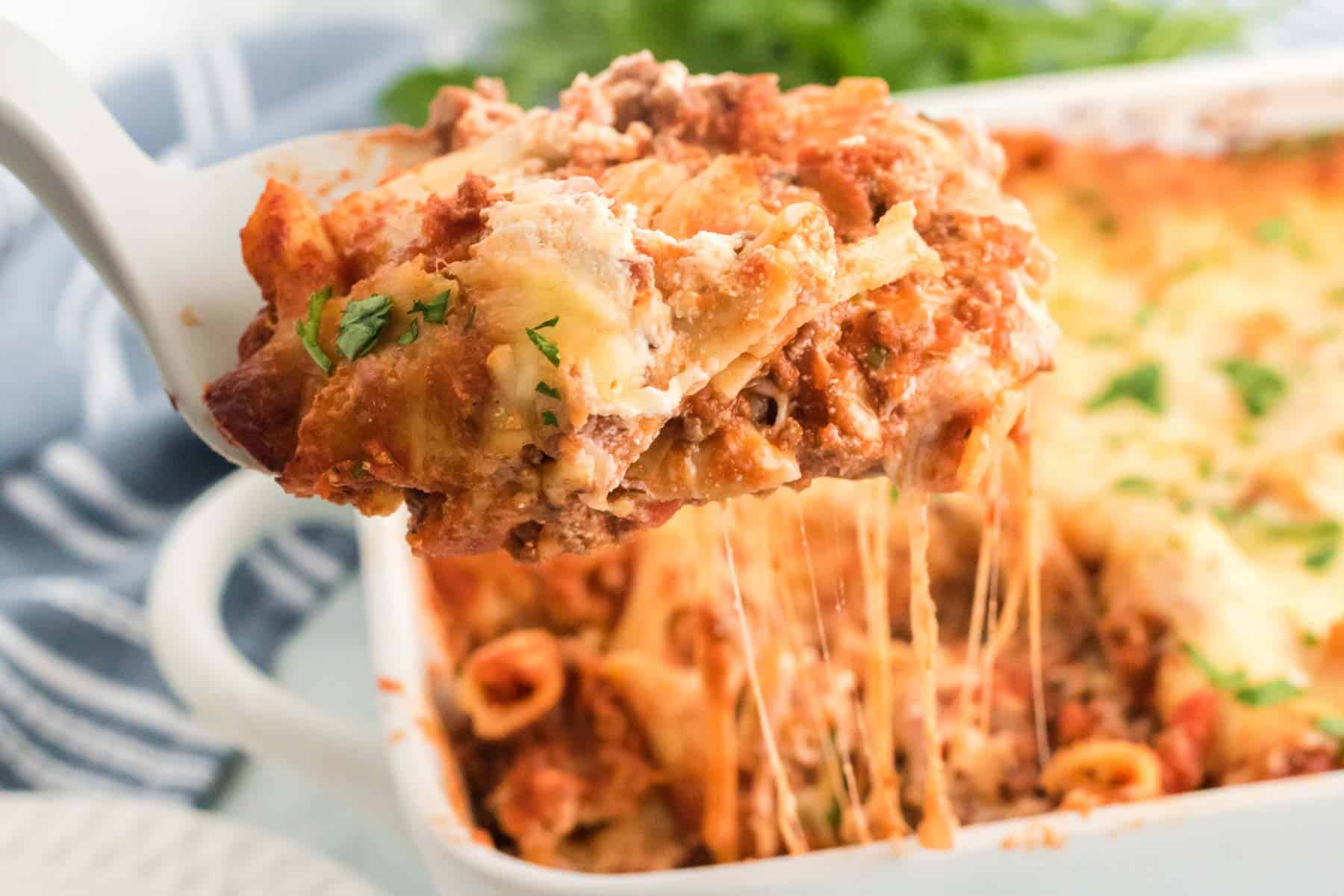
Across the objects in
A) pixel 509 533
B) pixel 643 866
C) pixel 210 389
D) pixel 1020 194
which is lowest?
pixel 643 866

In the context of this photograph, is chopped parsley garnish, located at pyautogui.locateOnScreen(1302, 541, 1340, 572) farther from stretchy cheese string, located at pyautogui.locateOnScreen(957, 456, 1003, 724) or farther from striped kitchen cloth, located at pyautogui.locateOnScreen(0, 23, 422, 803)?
striped kitchen cloth, located at pyautogui.locateOnScreen(0, 23, 422, 803)

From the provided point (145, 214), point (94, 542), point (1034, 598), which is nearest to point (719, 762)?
point (1034, 598)

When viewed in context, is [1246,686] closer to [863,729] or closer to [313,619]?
[863,729]

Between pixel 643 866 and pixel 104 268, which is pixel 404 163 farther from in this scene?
pixel 643 866

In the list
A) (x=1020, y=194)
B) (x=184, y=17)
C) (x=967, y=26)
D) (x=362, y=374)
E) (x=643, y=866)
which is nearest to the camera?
(x=362, y=374)

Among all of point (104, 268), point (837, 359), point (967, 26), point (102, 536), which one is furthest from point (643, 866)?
point (967, 26)

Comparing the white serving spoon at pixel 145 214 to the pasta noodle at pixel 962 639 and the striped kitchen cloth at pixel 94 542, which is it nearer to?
the pasta noodle at pixel 962 639

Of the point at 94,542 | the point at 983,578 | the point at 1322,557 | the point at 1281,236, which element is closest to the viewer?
the point at 983,578

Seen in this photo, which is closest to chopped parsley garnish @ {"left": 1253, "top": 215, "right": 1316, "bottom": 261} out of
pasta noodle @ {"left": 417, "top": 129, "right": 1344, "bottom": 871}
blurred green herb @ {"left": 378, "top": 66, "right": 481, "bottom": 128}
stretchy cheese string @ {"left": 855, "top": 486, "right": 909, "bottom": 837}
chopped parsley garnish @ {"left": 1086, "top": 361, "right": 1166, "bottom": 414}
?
pasta noodle @ {"left": 417, "top": 129, "right": 1344, "bottom": 871}
